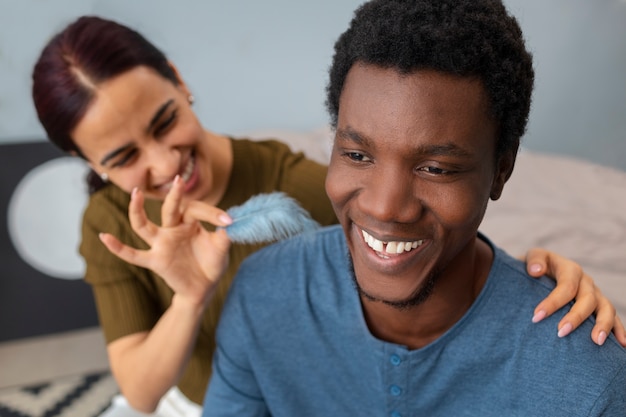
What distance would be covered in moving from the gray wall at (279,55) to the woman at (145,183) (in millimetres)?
772

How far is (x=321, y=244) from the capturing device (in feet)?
3.12

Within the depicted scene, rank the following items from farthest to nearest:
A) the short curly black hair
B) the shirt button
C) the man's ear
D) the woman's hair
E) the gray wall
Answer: the gray wall, the woman's hair, the shirt button, the man's ear, the short curly black hair

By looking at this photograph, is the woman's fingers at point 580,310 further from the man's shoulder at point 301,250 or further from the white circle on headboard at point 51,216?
the white circle on headboard at point 51,216

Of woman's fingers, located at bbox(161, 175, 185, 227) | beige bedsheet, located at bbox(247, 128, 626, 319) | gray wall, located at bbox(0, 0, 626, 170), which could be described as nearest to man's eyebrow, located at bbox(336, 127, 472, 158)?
woman's fingers, located at bbox(161, 175, 185, 227)

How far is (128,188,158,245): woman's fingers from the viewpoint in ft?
3.17

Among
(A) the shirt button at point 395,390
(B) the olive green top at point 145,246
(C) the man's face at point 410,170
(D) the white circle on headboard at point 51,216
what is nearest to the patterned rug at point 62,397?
(D) the white circle on headboard at point 51,216

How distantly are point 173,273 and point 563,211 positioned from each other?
1284 mm

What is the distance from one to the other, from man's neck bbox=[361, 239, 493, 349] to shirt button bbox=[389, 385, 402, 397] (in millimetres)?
62

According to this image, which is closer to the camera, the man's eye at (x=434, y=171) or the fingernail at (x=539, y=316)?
the man's eye at (x=434, y=171)

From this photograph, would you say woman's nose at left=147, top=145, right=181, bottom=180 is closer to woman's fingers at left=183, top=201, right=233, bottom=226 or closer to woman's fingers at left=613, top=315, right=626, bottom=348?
woman's fingers at left=183, top=201, right=233, bottom=226

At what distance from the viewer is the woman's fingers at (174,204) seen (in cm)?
97

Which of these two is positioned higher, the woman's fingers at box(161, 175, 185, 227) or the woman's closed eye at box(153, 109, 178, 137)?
the woman's closed eye at box(153, 109, 178, 137)

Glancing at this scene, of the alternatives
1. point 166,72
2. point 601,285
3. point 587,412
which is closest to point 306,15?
point 166,72

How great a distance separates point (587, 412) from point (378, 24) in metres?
0.54
